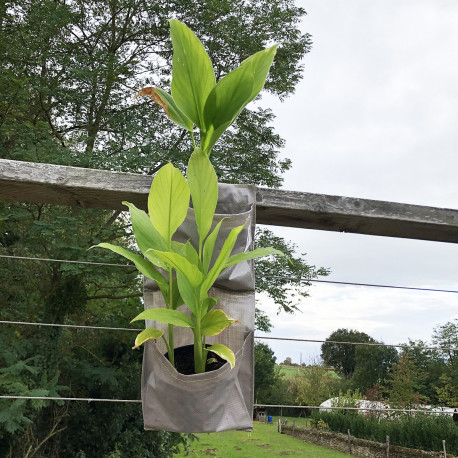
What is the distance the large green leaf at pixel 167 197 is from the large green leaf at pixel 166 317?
144mm

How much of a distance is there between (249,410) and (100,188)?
505 millimetres

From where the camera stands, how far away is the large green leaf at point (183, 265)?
73cm

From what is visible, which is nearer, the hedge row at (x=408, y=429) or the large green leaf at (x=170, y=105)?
the large green leaf at (x=170, y=105)

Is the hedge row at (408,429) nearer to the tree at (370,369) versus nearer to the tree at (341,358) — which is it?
the tree at (370,369)

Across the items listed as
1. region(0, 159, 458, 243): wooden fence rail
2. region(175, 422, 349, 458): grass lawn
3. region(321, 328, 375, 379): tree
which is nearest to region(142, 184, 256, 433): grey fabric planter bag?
region(0, 159, 458, 243): wooden fence rail

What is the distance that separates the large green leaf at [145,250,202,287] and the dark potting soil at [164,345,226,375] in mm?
179

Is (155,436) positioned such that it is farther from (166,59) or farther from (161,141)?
(166,59)

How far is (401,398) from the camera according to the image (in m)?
11.5

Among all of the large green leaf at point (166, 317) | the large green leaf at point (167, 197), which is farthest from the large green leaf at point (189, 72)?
the large green leaf at point (166, 317)

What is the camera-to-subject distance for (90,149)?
440cm

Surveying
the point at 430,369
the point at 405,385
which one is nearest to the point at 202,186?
the point at 405,385

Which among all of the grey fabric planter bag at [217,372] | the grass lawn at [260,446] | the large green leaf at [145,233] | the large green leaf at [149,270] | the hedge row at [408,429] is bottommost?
A: the grass lawn at [260,446]

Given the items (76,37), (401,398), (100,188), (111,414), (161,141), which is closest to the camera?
(100,188)

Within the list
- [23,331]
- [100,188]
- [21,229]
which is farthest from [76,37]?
[100,188]
